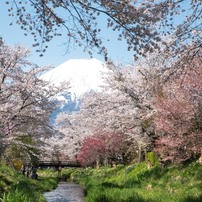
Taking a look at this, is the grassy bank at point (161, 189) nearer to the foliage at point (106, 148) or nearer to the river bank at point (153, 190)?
Result: the river bank at point (153, 190)

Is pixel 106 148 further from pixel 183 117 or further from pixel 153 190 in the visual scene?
pixel 153 190

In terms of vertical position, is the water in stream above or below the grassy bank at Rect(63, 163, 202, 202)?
below

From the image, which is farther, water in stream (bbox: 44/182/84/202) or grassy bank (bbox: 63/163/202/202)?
water in stream (bbox: 44/182/84/202)

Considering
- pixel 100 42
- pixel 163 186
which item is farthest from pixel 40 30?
pixel 163 186

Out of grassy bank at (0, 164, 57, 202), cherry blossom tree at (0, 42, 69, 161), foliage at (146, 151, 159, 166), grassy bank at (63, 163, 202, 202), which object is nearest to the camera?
grassy bank at (0, 164, 57, 202)

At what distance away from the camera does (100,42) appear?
7.02m

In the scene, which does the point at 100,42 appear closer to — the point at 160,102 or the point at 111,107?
the point at 160,102

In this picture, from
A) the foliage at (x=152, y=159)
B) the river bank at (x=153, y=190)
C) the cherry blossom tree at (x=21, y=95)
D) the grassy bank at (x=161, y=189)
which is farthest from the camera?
the foliage at (x=152, y=159)

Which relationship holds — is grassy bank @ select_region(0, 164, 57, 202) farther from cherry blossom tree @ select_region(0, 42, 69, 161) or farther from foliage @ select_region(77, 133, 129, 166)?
foliage @ select_region(77, 133, 129, 166)

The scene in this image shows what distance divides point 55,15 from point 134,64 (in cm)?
1655

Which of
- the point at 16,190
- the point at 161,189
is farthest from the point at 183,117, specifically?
the point at 16,190

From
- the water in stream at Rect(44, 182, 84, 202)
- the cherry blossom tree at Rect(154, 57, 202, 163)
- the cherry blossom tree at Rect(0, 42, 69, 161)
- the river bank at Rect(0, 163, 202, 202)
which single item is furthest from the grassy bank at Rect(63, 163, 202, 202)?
the cherry blossom tree at Rect(0, 42, 69, 161)

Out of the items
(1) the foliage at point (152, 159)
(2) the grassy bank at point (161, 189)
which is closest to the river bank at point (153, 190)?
(2) the grassy bank at point (161, 189)

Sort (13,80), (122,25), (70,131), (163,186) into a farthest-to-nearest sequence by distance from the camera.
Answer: (70,131), (13,80), (163,186), (122,25)
